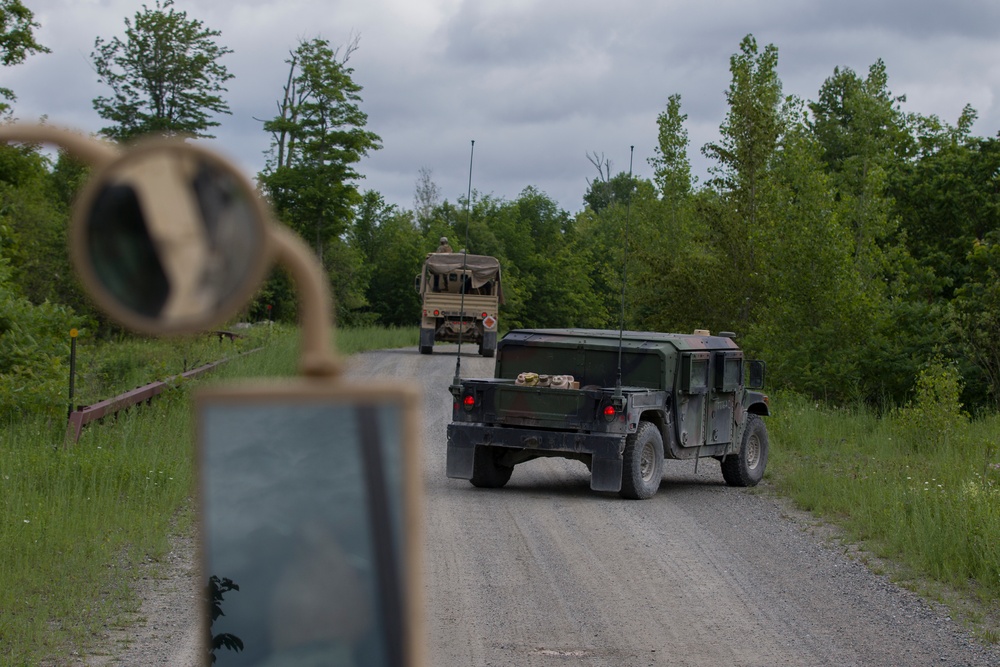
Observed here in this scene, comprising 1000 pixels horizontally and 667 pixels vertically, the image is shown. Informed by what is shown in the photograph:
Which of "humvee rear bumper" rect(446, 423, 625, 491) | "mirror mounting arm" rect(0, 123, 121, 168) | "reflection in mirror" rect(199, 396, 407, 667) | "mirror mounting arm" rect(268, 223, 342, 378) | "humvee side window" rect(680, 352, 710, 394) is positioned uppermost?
"mirror mounting arm" rect(0, 123, 121, 168)

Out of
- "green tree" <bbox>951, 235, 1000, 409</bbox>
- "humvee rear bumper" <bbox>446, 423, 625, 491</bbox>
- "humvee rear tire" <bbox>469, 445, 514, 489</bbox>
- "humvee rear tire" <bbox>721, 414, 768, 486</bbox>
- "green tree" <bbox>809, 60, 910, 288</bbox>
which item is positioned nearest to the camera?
"humvee rear bumper" <bbox>446, 423, 625, 491</bbox>

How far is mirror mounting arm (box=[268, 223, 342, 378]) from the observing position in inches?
28.3

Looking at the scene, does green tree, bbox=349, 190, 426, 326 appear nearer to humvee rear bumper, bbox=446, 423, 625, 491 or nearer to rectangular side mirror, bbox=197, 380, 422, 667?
humvee rear bumper, bbox=446, 423, 625, 491

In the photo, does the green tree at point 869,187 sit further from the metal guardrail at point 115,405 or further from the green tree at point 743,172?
the metal guardrail at point 115,405

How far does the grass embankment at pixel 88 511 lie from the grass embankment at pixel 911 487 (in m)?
5.42

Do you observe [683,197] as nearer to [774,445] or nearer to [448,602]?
[774,445]

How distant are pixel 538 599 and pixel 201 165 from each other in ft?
27.4

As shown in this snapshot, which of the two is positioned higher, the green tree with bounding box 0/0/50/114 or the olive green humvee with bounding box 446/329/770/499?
the green tree with bounding box 0/0/50/114

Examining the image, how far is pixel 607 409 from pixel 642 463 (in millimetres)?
972

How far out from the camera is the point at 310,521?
0.77 m

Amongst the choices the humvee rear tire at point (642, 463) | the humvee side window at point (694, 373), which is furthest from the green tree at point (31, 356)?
the humvee side window at point (694, 373)

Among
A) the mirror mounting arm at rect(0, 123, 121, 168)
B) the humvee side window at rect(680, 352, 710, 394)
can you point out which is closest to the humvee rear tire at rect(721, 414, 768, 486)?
the humvee side window at rect(680, 352, 710, 394)

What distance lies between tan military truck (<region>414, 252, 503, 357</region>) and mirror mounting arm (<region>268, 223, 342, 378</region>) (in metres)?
34.7

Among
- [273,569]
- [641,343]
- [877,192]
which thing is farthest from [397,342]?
Result: [273,569]
